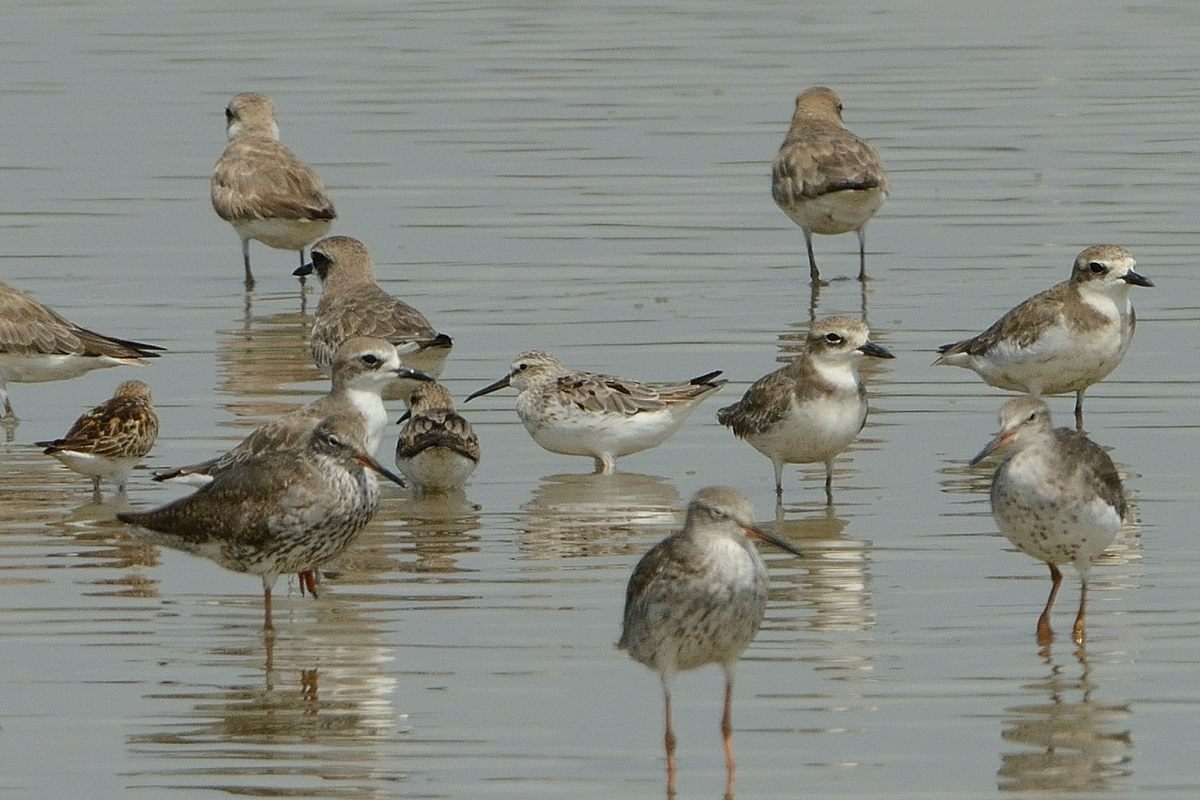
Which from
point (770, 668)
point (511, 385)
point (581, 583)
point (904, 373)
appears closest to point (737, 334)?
point (904, 373)

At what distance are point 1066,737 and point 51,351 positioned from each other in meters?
8.04

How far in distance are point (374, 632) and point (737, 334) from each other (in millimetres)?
6927

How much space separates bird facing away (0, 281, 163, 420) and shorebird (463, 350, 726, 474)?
2630 mm

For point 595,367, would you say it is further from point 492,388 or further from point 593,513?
point 593,513

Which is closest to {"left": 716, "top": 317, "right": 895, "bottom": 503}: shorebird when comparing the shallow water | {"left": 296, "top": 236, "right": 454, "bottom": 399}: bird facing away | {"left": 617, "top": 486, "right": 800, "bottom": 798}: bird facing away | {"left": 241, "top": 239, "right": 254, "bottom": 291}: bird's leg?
the shallow water

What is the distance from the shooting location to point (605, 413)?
14203mm

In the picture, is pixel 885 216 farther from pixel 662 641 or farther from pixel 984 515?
pixel 662 641

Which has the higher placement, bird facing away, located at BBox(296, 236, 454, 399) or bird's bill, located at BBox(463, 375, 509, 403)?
bird facing away, located at BBox(296, 236, 454, 399)

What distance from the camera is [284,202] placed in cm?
2000

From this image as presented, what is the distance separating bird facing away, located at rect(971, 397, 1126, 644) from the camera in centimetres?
1067

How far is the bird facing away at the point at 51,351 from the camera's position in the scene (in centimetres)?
1552

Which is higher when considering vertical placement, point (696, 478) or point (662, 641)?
point (696, 478)

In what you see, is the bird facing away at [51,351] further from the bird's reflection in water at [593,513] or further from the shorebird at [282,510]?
the shorebird at [282,510]

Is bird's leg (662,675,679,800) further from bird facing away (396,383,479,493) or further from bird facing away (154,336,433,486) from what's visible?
bird facing away (396,383,479,493)
